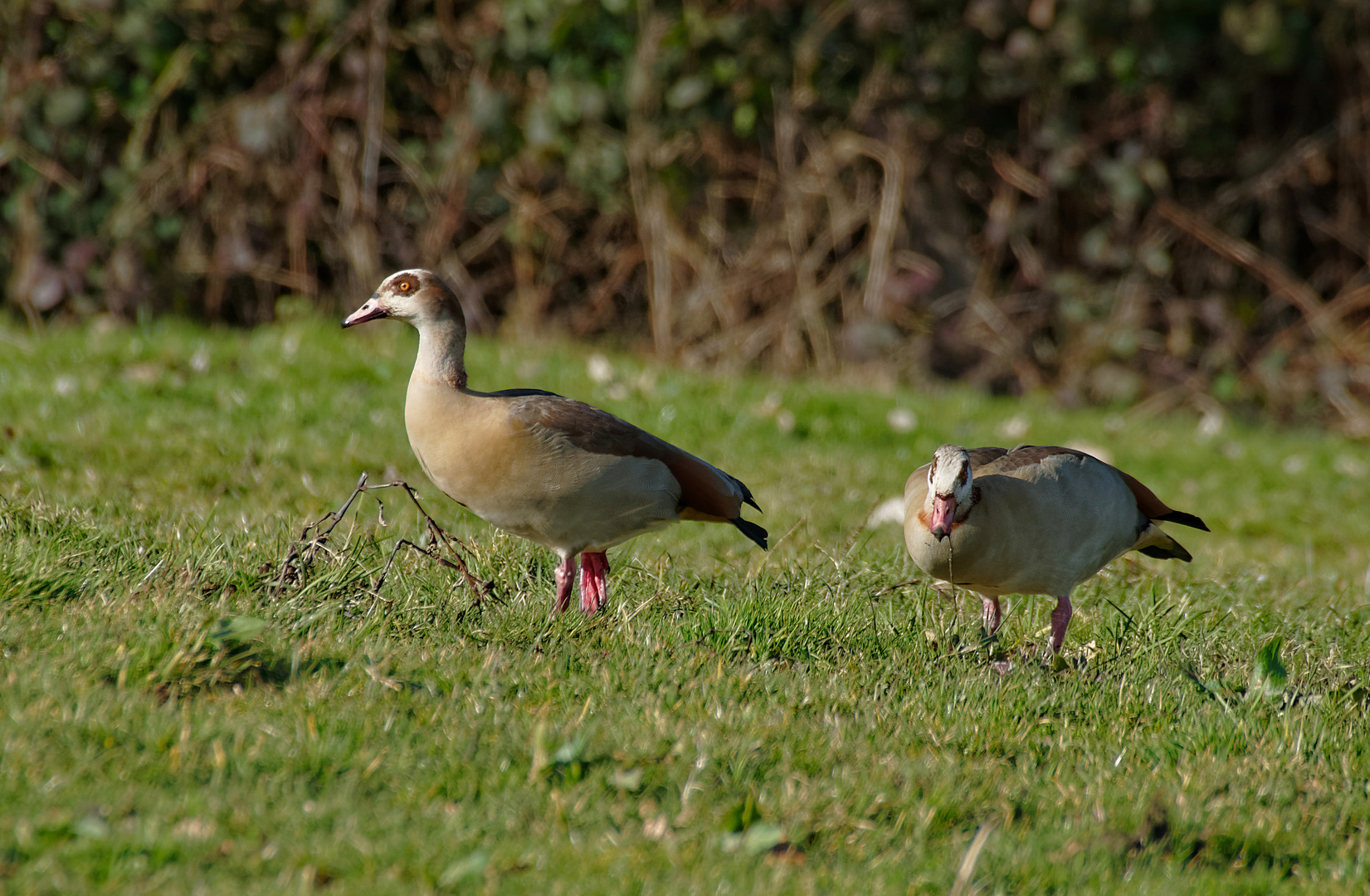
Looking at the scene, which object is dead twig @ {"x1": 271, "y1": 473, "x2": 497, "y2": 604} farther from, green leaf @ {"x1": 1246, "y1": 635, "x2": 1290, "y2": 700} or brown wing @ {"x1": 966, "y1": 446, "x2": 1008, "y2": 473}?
green leaf @ {"x1": 1246, "y1": 635, "x2": 1290, "y2": 700}

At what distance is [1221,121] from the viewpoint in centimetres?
1067

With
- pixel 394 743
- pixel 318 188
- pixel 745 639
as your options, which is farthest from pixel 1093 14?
pixel 394 743

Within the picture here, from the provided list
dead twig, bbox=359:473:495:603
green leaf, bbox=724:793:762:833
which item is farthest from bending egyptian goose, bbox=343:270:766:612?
green leaf, bbox=724:793:762:833

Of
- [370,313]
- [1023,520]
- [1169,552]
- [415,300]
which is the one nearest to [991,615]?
[1023,520]

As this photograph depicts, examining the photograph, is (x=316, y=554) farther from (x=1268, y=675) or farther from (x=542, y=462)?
(x=1268, y=675)

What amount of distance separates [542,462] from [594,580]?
545mm

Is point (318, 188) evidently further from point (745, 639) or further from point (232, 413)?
point (745, 639)

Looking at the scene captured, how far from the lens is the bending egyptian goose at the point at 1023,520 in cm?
391

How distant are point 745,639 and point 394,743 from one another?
3.84 ft

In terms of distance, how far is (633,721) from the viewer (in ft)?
10.5

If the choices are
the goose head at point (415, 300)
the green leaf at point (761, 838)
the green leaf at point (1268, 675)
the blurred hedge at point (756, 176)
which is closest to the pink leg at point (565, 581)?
the goose head at point (415, 300)

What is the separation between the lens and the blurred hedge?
9.52 meters

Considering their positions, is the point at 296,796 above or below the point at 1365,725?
above

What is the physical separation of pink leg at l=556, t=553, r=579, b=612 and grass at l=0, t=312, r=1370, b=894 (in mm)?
105
